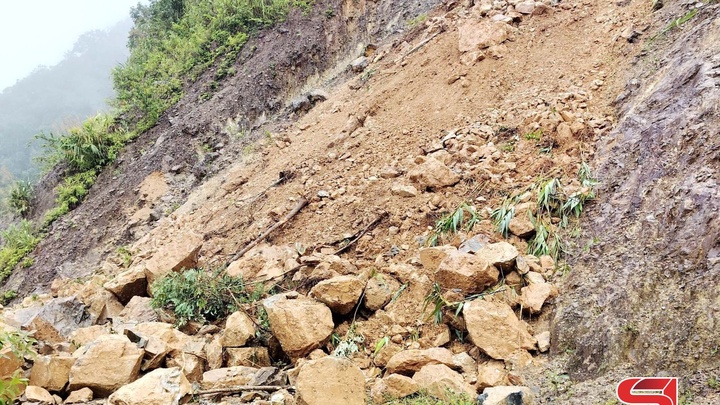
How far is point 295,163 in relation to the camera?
6910 mm

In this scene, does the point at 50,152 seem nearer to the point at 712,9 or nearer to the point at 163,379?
the point at 163,379

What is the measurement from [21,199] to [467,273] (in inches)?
461

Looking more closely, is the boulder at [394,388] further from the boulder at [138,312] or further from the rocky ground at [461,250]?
the boulder at [138,312]

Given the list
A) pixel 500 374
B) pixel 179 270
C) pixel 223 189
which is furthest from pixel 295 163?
pixel 500 374

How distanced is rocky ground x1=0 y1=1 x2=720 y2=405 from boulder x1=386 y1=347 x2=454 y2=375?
2cm

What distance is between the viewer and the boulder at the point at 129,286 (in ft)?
16.4

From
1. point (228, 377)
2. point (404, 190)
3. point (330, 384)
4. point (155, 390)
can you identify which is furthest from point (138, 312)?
point (404, 190)

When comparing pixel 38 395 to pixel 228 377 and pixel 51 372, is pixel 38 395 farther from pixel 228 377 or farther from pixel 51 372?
pixel 228 377

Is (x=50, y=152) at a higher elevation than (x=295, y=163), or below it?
higher

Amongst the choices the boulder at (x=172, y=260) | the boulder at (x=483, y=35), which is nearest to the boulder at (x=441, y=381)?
the boulder at (x=172, y=260)

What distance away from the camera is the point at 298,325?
3299 millimetres

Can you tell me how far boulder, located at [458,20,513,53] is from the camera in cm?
659

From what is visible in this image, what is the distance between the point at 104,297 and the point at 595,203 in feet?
15.9

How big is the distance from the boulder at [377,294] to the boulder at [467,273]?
473 millimetres
